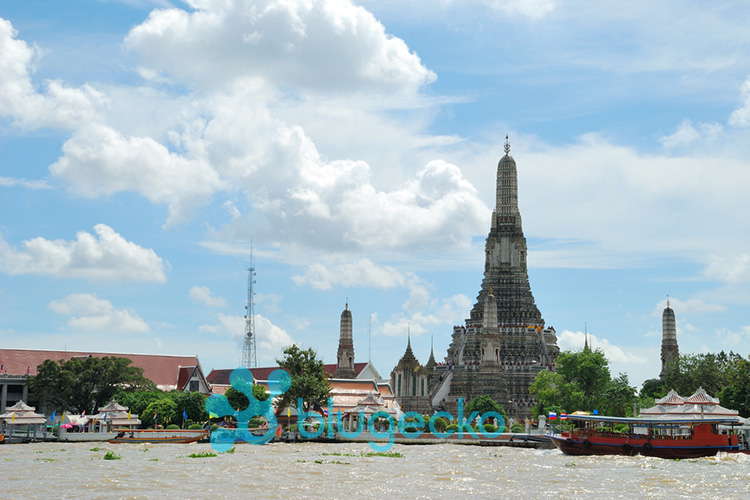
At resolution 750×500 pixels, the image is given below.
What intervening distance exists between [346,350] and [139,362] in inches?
928

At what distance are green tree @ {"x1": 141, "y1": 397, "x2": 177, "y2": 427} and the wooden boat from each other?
30406 millimetres

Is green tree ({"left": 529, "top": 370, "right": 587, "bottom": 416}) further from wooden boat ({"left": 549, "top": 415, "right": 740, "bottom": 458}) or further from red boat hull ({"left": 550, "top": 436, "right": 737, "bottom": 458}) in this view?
red boat hull ({"left": 550, "top": 436, "right": 737, "bottom": 458})

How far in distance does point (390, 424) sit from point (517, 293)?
3965 cm

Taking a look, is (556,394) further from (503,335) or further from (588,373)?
(503,335)

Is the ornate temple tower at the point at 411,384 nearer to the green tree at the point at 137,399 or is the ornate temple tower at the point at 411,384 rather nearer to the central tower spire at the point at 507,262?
the central tower spire at the point at 507,262

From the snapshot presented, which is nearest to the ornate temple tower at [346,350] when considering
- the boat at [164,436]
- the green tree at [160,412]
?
the green tree at [160,412]

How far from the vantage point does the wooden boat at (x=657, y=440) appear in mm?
52719

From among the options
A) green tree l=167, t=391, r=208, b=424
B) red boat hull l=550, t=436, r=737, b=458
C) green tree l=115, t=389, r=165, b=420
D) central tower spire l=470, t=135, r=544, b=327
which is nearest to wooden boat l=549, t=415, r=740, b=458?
red boat hull l=550, t=436, r=737, b=458

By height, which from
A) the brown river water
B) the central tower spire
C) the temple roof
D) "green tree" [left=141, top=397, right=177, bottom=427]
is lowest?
the brown river water

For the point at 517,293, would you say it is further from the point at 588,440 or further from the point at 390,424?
the point at 588,440

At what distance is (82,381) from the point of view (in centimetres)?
7869

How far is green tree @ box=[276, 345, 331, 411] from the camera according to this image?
237 ft

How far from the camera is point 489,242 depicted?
359ft

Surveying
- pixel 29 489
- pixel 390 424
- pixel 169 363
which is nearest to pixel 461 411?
pixel 390 424
